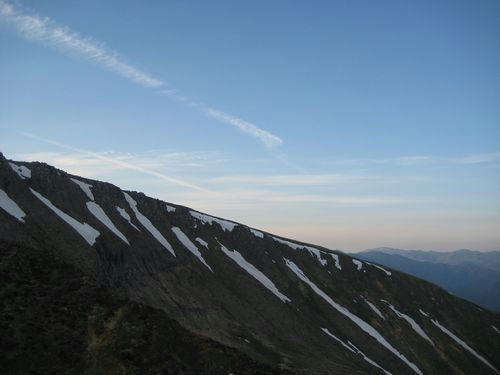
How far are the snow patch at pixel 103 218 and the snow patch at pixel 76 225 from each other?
15.0ft

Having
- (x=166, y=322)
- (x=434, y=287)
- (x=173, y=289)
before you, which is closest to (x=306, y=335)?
(x=173, y=289)

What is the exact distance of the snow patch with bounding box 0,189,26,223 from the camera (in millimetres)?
48334

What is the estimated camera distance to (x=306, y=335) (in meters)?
67.5

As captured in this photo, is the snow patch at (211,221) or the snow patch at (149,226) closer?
the snow patch at (149,226)

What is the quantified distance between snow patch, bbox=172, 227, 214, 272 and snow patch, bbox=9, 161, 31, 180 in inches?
1040

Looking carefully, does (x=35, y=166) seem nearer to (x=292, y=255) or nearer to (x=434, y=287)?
(x=292, y=255)

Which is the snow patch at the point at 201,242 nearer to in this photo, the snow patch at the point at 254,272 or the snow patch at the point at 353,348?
the snow patch at the point at 254,272

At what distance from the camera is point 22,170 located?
60.9 meters

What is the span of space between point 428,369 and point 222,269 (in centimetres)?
4344

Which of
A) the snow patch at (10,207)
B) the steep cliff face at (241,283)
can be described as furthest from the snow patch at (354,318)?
the snow patch at (10,207)

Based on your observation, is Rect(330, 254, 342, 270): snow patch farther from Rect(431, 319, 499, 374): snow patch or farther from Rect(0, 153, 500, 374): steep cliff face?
Rect(431, 319, 499, 374): snow patch

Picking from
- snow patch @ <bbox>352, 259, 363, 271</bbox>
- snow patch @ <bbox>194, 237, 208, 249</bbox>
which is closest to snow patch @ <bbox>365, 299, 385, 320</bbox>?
snow patch @ <bbox>352, 259, 363, 271</bbox>

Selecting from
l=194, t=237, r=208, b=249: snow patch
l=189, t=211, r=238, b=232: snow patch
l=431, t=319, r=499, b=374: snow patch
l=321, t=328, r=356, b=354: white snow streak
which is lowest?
l=431, t=319, r=499, b=374: snow patch

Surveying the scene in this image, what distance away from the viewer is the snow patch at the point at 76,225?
181ft
